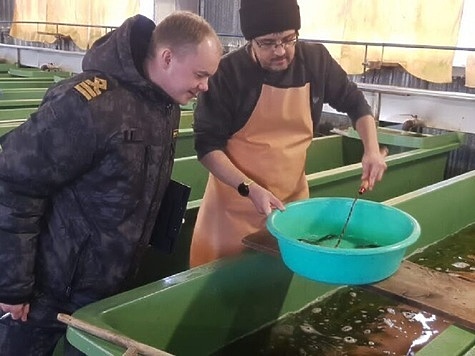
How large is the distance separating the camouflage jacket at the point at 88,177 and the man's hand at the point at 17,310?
2cm

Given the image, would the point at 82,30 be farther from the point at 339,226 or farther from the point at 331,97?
A: the point at 339,226

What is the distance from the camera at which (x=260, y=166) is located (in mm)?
1832

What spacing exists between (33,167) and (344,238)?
2.59 feet

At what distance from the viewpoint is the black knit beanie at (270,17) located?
1536mm

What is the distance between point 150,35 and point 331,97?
2.64 ft

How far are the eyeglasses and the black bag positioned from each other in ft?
1.54

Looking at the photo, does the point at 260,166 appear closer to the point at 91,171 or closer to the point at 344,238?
the point at 344,238

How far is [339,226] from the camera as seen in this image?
1.49 meters

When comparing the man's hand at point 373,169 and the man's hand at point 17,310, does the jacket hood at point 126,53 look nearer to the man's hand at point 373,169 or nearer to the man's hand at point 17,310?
→ the man's hand at point 17,310

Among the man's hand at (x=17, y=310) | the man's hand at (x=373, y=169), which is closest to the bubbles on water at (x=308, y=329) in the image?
the man's hand at (x=373, y=169)

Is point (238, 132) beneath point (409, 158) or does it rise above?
above

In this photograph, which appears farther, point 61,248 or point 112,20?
point 112,20

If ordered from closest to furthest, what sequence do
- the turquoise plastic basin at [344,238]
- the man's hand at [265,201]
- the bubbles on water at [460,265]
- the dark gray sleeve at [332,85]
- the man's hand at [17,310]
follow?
the turquoise plastic basin at [344,238] < the man's hand at [17,310] < the man's hand at [265,201] < the dark gray sleeve at [332,85] < the bubbles on water at [460,265]

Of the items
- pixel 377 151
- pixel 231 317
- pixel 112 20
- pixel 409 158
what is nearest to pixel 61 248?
pixel 231 317
